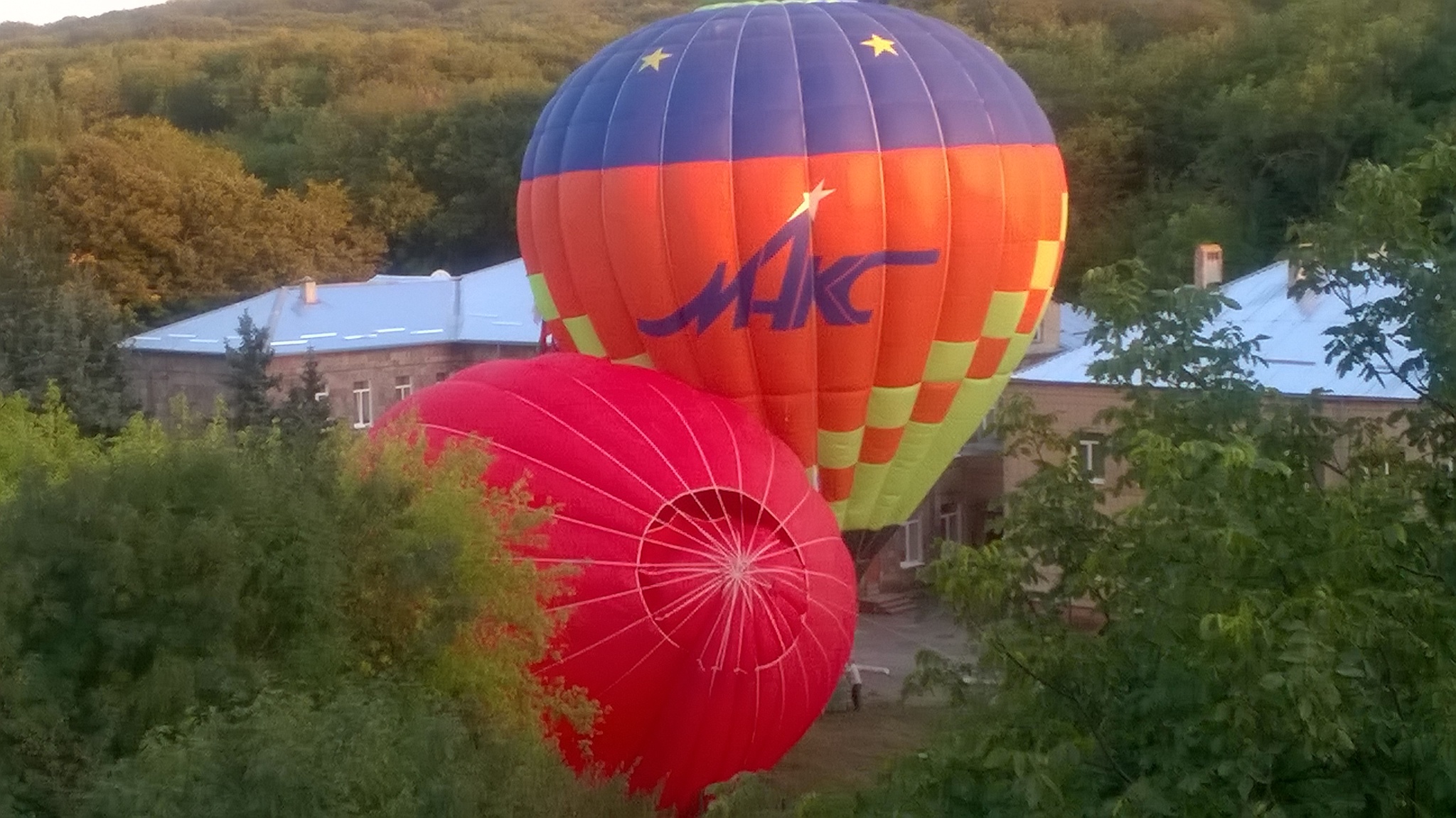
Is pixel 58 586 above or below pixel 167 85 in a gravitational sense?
below

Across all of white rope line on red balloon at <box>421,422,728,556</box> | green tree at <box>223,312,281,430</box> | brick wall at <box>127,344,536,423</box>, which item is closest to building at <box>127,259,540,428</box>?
brick wall at <box>127,344,536,423</box>

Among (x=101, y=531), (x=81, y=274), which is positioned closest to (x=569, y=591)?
(x=101, y=531)

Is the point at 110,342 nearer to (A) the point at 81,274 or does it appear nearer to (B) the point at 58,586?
(A) the point at 81,274

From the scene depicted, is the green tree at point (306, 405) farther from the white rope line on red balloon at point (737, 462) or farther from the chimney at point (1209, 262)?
the chimney at point (1209, 262)

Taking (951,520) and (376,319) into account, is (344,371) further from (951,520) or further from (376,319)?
(951,520)

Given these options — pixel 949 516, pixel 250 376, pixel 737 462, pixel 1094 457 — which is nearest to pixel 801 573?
pixel 737 462

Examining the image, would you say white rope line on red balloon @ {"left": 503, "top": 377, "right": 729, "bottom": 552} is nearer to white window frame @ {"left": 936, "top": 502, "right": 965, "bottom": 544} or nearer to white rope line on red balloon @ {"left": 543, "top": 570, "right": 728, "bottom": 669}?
white rope line on red balloon @ {"left": 543, "top": 570, "right": 728, "bottom": 669}
